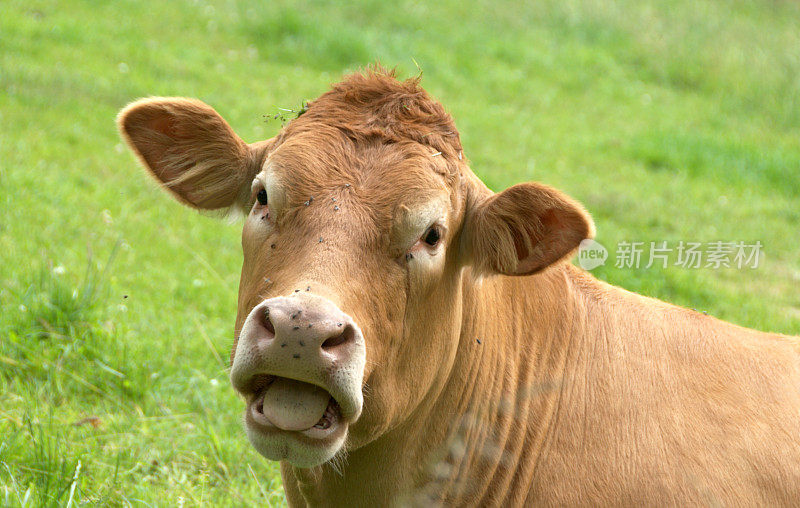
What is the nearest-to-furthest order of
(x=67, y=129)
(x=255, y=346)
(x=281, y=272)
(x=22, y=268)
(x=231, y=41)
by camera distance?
1. (x=255, y=346)
2. (x=281, y=272)
3. (x=22, y=268)
4. (x=67, y=129)
5. (x=231, y=41)

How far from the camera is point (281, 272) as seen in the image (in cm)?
309

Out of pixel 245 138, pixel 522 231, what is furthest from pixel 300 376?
pixel 245 138

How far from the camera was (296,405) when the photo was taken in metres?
2.91

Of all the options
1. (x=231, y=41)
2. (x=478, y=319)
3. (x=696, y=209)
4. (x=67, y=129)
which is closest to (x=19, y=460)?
(x=478, y=319)

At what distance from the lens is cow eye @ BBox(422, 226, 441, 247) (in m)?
3.30

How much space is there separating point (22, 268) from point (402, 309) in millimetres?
3381

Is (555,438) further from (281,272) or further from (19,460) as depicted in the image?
(19,460)

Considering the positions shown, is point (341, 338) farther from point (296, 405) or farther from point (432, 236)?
point (432, 236)

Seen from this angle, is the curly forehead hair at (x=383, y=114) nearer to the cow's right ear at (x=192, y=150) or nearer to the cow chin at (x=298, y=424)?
the cow's right ear at (x=192, y=150)

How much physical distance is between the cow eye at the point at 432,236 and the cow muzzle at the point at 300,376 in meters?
0.57

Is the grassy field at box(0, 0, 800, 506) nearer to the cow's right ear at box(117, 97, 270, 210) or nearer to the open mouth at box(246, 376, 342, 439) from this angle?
the open mouth at box(246, 376, 342, 439)

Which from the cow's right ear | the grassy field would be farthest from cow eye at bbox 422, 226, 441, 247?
the grassy field

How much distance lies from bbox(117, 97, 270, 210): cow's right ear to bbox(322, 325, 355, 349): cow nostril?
1.16m

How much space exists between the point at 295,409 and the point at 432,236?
0.80 metres
